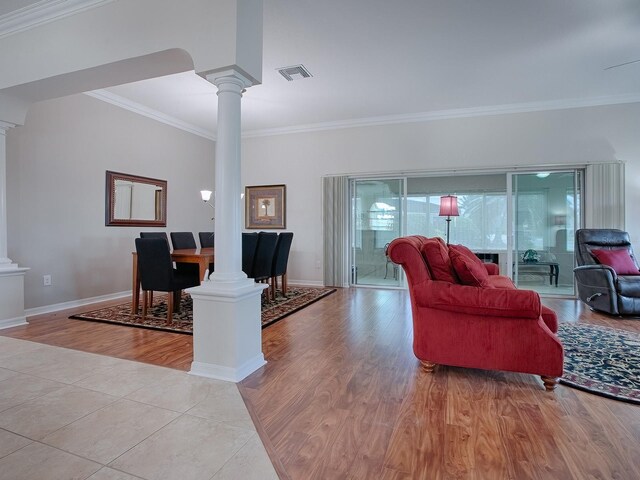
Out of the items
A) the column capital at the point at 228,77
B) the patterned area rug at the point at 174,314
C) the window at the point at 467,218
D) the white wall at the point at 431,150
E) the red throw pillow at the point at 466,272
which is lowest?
the patterned area rug at the point at 174,314

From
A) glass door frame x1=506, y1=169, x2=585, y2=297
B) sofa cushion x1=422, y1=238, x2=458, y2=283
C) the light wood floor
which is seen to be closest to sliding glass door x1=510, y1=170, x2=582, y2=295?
glass door frame x1=506, y1=169, x2=585, y2=297

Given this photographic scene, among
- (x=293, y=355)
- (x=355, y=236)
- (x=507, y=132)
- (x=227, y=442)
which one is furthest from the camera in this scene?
(x=355, y=236)

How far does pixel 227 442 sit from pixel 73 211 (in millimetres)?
4148

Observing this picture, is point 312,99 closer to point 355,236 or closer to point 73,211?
point 355,236

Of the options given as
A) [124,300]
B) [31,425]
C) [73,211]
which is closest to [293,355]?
[31,425]

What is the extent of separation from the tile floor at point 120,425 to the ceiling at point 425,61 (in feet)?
10.0

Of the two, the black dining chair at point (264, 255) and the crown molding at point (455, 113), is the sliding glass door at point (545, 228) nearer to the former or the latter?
the crown molding at point (455, 113)

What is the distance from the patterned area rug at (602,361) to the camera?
220cm

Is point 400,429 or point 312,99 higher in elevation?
point 312,99

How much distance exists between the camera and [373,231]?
6.36 meters

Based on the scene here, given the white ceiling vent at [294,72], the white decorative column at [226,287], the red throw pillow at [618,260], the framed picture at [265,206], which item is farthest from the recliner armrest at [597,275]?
the framed picture at [265,206]

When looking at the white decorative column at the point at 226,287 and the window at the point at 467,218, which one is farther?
the window at the point at 467,218

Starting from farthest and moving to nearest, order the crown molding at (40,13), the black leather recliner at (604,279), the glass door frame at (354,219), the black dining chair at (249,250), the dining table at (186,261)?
the glass door frame at (354,219)
the black dining chair at (249,250)
the black leather recliner at (604,279)
the dining table at (186,261)
the crown molding at (40,13)

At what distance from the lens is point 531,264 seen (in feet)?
18.1
